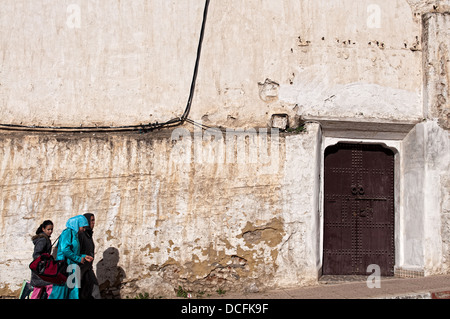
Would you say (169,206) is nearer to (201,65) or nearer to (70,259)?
(70,259)

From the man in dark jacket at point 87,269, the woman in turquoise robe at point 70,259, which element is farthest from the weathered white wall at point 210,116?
the woman in turquoise robe at point 70,259

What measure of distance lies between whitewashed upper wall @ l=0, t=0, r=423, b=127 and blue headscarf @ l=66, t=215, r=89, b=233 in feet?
6.27

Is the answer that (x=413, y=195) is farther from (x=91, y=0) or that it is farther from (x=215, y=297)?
(x=91, y=0)

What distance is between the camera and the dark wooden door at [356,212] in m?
7.95

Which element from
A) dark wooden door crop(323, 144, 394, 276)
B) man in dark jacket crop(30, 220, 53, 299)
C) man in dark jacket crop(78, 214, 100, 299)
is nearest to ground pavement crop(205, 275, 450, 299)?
dark wooden door crop(323, 144, 394, 276)

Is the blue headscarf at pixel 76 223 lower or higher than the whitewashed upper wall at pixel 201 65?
lower

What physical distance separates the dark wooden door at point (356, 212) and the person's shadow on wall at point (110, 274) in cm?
291

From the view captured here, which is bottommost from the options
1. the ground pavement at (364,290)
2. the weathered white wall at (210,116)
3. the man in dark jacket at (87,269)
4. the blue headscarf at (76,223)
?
the ground pavement at (364,290)


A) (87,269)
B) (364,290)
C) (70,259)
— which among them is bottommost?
(364,290)

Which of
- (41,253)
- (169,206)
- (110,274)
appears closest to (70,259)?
(41,253)

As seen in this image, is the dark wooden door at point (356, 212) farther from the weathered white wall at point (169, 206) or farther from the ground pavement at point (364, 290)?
the weathered white wall at point (169, 206)

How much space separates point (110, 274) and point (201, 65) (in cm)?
307

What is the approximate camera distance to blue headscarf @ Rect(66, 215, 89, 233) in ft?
19.7

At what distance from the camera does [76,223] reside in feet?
19.9
